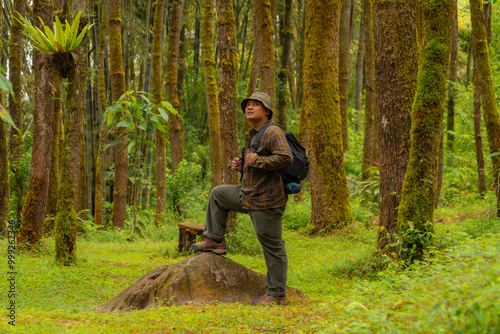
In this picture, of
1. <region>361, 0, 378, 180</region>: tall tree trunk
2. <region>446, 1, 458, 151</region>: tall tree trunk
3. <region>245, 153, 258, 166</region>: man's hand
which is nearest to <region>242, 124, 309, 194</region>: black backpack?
<region>245, 153, 258, 166</region>: man's hand

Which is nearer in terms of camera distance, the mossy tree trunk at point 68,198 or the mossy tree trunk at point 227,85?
the mossy tree trunk at point 68,198

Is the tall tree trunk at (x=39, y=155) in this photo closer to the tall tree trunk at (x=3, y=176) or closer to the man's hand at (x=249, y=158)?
the tall tree trunk at (x=3, y=176)

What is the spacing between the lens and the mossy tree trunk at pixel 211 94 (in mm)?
10203

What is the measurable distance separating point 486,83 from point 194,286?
6.64 meters

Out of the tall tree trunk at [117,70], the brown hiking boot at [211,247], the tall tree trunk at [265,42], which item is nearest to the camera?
the brown hiking boot at [211,247]

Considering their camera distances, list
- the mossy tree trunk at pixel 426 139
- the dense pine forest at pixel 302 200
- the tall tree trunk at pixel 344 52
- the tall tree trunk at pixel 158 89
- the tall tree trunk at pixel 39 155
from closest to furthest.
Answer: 1. the dense pine forest at pixel 302 200
2. the mossy tree trunk at pixel 426 139
3. the tall tree trunk at pixel 39 155
4. the tall tree trunk at pixel 158 89
5. the tall tree trunk at pixel 344 52

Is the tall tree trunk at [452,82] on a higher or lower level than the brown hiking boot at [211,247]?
higher

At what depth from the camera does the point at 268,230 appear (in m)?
4.93

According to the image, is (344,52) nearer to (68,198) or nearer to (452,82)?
(452,82)

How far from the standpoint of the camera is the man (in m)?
4.77

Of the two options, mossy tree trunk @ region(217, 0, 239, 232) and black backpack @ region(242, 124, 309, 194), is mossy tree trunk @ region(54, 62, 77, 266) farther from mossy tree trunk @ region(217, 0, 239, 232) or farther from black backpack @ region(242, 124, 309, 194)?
black backpack @ region(242, 124, 309, 194)

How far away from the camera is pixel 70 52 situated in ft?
21.7

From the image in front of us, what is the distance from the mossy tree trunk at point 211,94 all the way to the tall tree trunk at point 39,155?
3680mm

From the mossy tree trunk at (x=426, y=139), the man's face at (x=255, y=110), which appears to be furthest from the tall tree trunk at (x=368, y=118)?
the man's face at (x=255, y=110)
